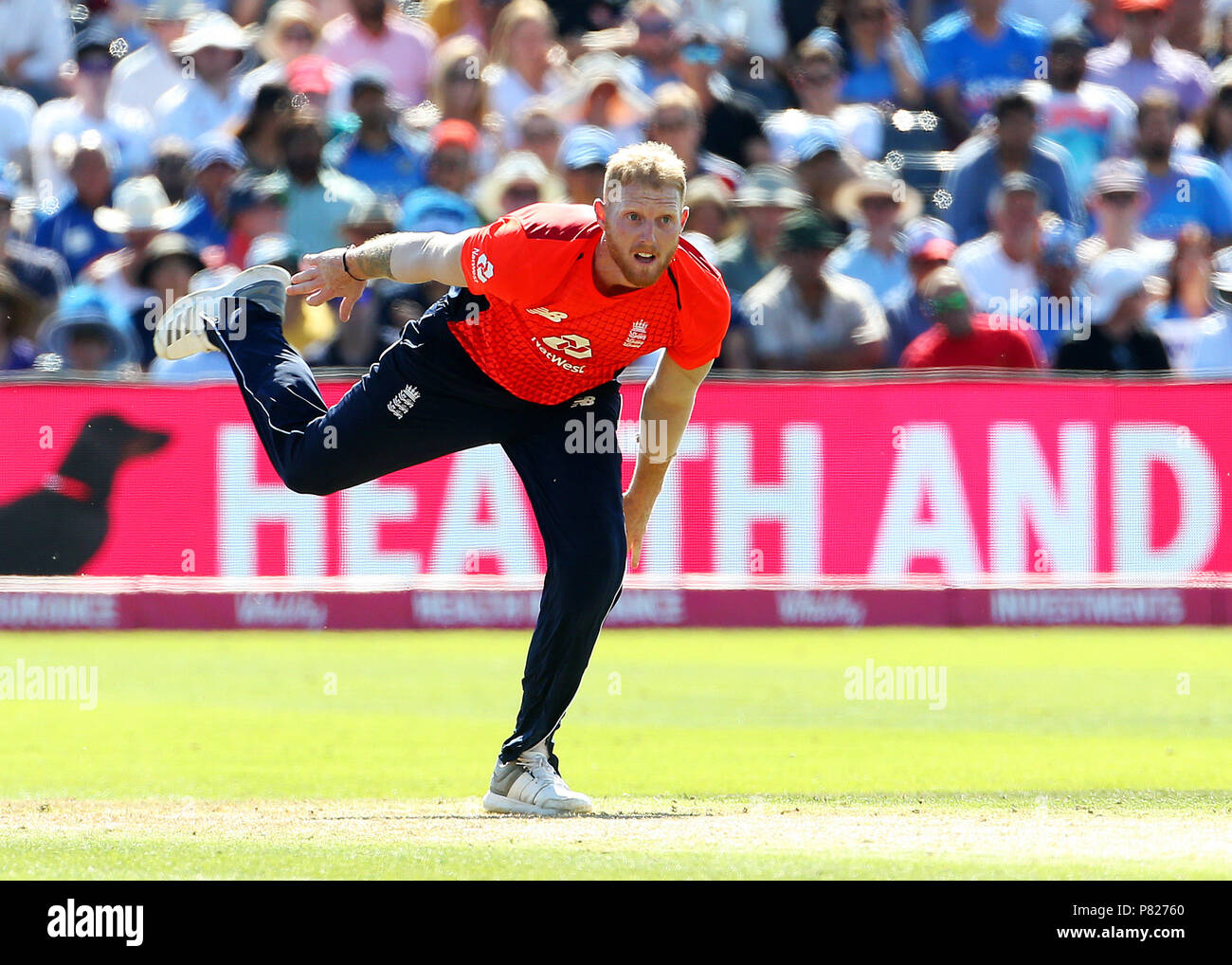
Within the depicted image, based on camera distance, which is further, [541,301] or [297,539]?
[297,539]

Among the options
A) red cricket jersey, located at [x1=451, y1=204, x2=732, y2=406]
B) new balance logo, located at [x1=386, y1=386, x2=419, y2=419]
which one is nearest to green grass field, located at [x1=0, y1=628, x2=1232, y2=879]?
new balance logo, located at [x1=386, y1=386, x2=419, y2=419]

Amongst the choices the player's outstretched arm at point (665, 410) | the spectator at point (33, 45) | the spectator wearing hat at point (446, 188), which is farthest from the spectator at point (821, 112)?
the player's outstretched arm at point (665, 410)

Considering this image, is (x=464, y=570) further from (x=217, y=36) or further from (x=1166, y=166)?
(x=1166, y=166)

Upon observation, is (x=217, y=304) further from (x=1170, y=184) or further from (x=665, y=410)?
(x=1170, y=184)

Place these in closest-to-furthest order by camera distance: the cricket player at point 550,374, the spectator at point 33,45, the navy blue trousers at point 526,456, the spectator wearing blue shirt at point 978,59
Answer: the cricket player at point 550,374
the navy blue trousers at point 526,456
the spectator wearing blue shirt at point 978,59
the spectator at point 33,45

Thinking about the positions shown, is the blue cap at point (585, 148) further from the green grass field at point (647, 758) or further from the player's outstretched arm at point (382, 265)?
the player's outstretched arm at point (382, 265)

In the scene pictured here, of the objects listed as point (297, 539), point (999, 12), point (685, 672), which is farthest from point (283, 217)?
point (999, 12)

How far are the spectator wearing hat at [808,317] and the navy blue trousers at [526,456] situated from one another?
18.3 feet

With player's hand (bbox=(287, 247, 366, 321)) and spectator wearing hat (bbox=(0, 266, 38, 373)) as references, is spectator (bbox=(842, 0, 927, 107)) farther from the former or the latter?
player's hand (bbox=(287, 247, 366, 321))

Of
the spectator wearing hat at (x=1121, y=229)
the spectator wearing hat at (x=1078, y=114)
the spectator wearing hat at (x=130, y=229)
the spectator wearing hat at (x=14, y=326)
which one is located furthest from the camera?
the spectator wearing hat at (x=1078, y=114)

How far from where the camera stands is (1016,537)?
11328 mm

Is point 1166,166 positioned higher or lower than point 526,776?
higher

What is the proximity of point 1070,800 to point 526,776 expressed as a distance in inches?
72.6

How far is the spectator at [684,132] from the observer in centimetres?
1343
